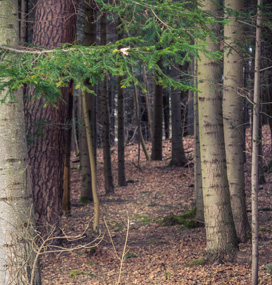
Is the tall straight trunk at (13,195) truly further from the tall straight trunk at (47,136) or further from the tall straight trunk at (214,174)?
the tall straight trunk at (214,174)

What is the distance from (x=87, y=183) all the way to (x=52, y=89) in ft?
28.3

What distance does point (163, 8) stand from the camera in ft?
16.0

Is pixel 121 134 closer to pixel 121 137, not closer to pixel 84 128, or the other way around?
pixel 121 137

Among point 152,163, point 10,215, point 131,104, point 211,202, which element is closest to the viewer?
point 10,215

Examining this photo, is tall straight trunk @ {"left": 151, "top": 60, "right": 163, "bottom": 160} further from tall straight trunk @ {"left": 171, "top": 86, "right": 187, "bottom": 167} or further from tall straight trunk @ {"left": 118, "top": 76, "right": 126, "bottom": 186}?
tall straight trunk @ {"left": 118, "top": 76, "right": 126, "bottom": 186}

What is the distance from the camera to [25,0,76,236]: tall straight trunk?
24.6ft

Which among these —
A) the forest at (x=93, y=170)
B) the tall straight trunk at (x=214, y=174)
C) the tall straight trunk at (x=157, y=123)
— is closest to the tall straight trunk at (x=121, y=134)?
the forest at (x=93, y=170)

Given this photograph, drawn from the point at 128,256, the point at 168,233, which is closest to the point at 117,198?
the point at 168,233

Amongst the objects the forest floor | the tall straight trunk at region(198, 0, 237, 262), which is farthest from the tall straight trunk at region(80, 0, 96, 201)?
the tall straight trunk at region(198, 0, 237, 262)

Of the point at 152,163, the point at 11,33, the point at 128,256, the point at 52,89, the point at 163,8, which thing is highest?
the point at 163,8

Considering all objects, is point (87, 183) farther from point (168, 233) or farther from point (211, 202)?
point (211, 202)

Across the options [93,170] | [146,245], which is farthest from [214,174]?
[93,170]

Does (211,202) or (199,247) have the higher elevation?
(211,202)

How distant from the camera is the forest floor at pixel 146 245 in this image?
19.6ft
